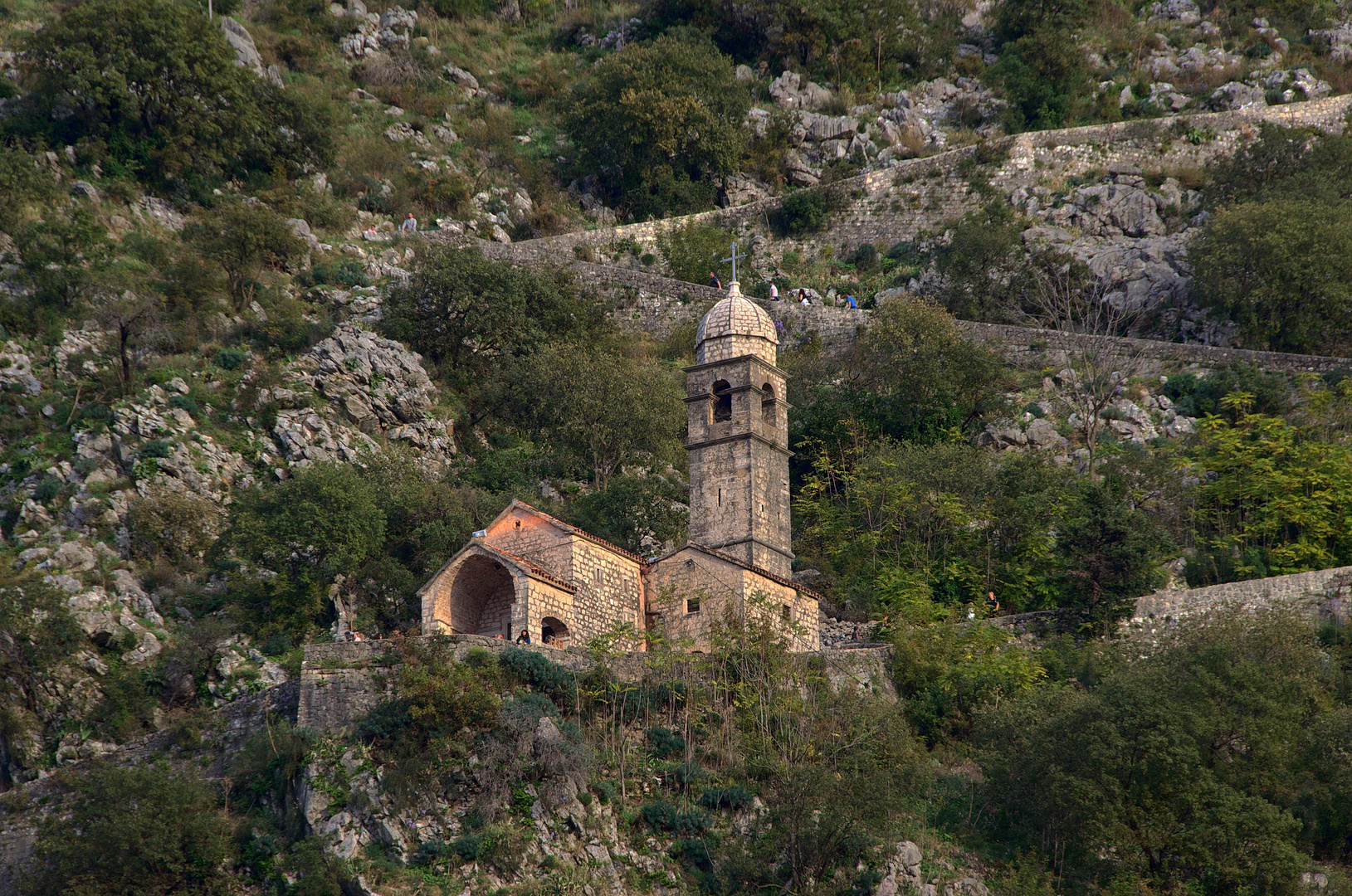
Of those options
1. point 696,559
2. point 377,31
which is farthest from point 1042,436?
point 377,31

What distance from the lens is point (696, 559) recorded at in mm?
40406

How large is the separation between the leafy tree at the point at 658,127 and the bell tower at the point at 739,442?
27.8 m

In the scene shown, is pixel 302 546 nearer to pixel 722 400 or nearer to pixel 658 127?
pixel 722 400

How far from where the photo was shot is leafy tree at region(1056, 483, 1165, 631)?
42375mm

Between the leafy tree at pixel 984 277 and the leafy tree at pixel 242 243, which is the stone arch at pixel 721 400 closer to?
the leafy tree at pixel 242 243

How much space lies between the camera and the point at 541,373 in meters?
54.0

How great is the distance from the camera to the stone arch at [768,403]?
4434 centimetres

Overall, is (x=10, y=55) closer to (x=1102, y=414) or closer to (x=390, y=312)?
(x=390, y=312)

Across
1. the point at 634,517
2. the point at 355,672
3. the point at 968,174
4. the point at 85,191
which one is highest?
the point at 968,174

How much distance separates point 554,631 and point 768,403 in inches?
387

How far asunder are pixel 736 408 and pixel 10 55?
3916cm

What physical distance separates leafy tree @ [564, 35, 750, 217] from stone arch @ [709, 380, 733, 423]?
96.8ft

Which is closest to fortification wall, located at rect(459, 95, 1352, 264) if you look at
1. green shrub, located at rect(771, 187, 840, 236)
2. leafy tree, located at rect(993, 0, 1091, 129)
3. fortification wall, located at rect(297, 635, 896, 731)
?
green shrub, located at rect(771, 187, 840, 236)

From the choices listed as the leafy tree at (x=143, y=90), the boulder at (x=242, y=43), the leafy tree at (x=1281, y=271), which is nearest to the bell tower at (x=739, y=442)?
the leafy tree at (x=1281, y=271)
